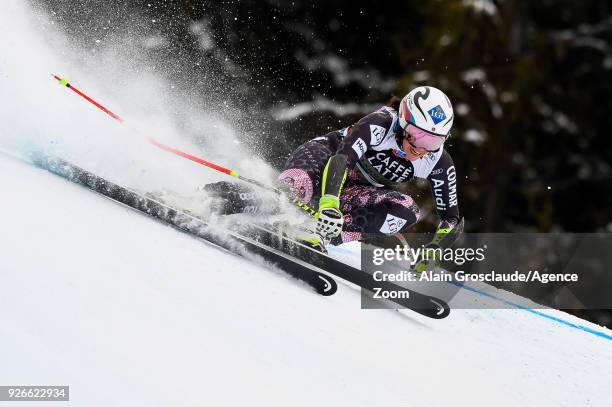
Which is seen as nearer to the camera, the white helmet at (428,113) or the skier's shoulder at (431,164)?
the white helmet at (428,113)

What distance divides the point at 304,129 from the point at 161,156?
618 centimetres

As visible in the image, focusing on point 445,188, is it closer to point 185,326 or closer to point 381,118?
point 381,118

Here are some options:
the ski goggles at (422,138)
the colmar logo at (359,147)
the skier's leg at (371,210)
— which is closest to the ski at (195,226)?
the skier's leg at (371,210)

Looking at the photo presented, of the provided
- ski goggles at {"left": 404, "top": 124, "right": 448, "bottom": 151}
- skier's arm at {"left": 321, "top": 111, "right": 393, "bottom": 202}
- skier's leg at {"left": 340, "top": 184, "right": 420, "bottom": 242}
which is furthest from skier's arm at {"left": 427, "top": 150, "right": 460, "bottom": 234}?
skier's arm at {"left": 321, "top": 111, "right": 393, "bottom": 202}

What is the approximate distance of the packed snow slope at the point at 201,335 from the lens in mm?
2760

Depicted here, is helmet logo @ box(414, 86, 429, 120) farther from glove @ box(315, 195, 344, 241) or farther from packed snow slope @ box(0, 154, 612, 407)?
packed snow slope @ box(0, 154, 612, 407)

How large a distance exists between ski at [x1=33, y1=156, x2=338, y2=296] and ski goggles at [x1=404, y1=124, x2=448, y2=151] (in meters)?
0.97

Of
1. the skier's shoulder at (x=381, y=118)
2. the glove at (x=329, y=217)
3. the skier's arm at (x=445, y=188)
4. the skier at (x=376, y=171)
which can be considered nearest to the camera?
the glove at (x=329, y=217)

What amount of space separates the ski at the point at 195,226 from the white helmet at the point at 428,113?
107 cm

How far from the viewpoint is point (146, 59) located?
8305 millimetres

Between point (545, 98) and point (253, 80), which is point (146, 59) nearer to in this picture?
point (253, 80)

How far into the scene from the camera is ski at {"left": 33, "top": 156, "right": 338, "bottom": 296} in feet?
15.1

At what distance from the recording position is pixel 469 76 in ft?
50.2

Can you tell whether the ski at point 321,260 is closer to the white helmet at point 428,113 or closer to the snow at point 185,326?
the snow at point 185,326
